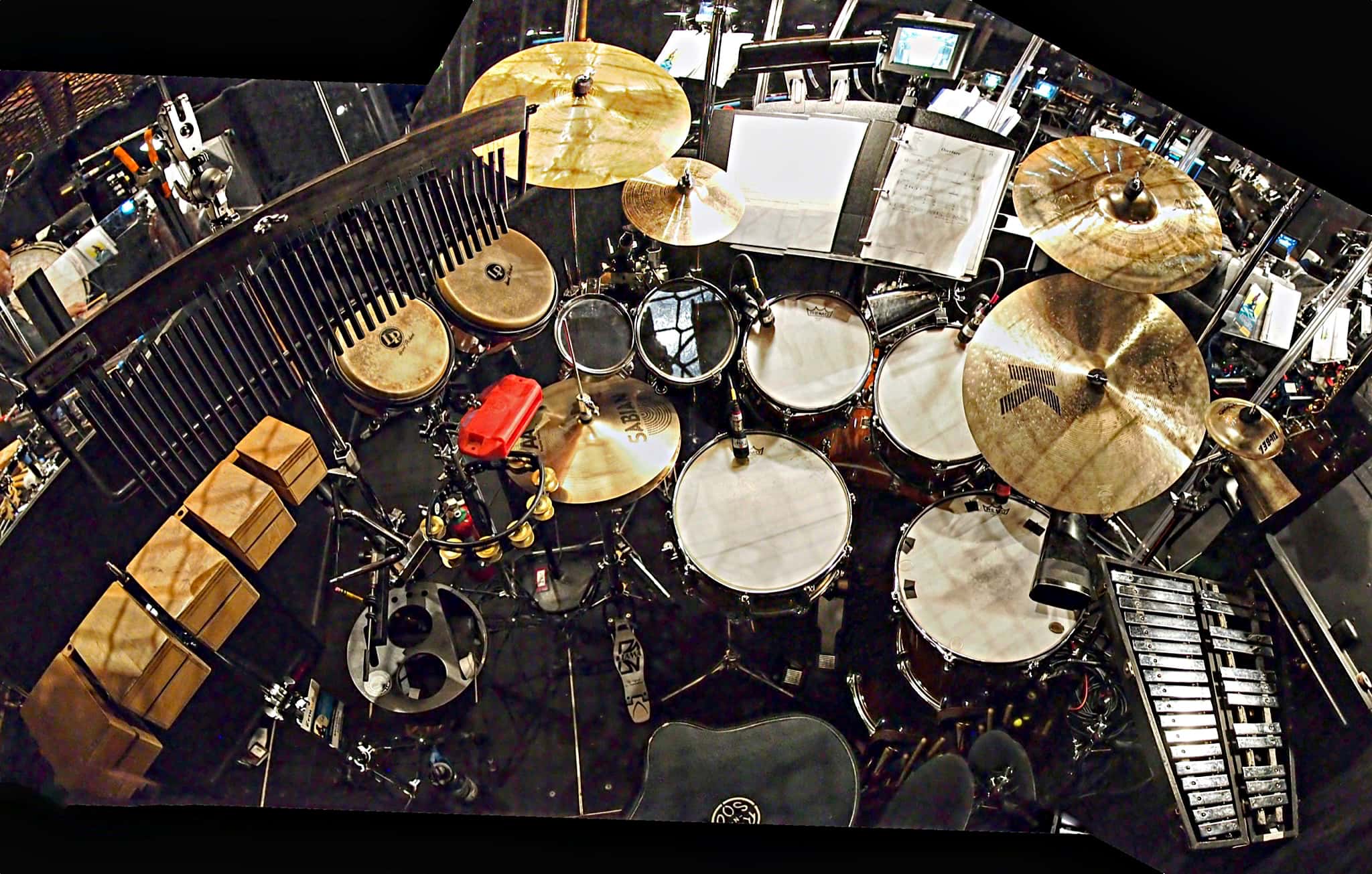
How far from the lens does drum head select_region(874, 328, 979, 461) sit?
4676 mm

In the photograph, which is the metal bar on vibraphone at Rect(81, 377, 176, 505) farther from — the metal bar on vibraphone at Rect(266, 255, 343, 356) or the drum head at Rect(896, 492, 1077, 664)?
the drum head at Rect(896, 492, 1077, 664)

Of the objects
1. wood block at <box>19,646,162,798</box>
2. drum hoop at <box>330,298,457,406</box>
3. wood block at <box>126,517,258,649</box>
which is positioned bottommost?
wood block at <box>19,646,162,798</box>

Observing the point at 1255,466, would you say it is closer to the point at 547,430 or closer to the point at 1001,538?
the point at 1001,538

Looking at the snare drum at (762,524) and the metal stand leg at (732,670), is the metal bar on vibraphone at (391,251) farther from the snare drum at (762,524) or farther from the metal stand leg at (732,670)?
the metal stand leg at (732,670)

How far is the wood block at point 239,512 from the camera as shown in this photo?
14.6 feet

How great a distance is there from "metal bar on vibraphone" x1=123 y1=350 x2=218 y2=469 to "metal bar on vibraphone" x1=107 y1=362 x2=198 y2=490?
3 centimetres

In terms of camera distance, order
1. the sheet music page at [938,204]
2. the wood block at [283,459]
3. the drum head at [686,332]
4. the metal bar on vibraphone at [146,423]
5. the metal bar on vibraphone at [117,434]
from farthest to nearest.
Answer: the sheet music page at [938,204]
the drum head at [686,332]
the wood block at [283,459]
the metal bar on vibraphone at [146,423]
the metal bar on vibraphone at [117,434]

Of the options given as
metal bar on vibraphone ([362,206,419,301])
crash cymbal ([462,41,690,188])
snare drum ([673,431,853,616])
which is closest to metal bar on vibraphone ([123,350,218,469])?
metal bar on vibraphone ([362,206,419,301])

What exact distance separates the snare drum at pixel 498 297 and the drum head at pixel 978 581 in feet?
6.54

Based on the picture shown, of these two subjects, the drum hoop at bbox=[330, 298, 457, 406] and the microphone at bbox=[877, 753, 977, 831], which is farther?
the drum hoop at bbox=[330, 298, 457, 406]

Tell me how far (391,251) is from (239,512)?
1.27m

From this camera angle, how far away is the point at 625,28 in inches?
227

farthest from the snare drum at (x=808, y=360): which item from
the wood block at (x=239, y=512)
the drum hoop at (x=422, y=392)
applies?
the wood block at (x=239, y=512)

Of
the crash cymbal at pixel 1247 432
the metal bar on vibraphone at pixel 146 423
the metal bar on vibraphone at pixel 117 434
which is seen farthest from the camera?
the crash cymbal at pixel 1247 432
